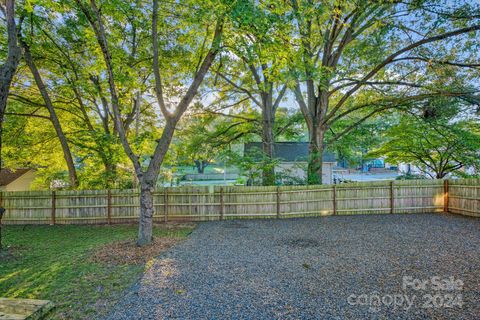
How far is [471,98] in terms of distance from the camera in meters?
7.61

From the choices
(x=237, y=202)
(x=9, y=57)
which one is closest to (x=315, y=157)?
(x=237, y=202)

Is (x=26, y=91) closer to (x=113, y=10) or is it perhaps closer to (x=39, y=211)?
(x=39, y=211)

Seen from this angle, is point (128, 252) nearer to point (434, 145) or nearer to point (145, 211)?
point (145, 211)

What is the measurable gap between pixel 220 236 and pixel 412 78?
8.88 meters

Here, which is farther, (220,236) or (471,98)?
(471,98)

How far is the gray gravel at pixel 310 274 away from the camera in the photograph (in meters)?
3.14

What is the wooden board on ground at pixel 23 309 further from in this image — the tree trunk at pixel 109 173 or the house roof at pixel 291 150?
the house roof at pixel 291 150

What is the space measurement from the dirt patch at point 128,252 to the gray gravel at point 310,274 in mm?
383

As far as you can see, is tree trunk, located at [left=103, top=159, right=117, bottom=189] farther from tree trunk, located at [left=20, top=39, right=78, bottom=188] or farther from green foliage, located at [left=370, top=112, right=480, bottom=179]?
green foliage, located at [left=370, top=112, right=480, bottom=179]

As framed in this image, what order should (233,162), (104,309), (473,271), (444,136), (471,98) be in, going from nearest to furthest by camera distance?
(104,309) < (473,271) < (471,98) < (444,136) < (233,162)

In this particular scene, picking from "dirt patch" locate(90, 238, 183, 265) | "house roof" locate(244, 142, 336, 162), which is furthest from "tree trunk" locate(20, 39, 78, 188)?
"house roof" locate(244, 142, 336, 162)

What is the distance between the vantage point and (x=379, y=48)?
8.21 meters

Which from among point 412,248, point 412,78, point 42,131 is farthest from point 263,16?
point 42,131

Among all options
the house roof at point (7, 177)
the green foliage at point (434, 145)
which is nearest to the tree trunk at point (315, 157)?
the green foliage at point (434, 145)
